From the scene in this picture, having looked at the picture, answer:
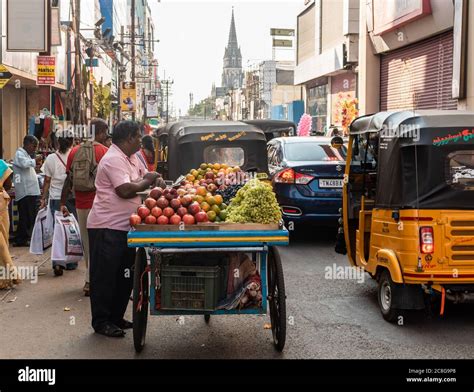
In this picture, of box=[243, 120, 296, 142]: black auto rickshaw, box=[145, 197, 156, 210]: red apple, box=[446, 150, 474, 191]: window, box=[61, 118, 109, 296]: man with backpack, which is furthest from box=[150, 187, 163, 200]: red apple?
box=[243, 120, 296, 142]: black auto rickshaw

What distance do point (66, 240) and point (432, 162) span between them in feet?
16.1

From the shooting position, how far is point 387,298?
738 centimetres

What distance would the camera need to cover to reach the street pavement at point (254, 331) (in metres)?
6.27

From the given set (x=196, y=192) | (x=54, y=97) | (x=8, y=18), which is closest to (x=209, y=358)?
(x=196, y=192)

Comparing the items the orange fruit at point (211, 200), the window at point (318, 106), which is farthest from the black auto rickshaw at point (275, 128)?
Result: the orange fruit at point (211, 200)

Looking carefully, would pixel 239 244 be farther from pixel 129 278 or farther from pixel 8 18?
pixel 8 18

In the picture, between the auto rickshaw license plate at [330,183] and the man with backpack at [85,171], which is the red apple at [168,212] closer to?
the man with backpack at [85,171]

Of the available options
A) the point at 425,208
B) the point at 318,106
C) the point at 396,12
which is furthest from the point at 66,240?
the point at 318,106

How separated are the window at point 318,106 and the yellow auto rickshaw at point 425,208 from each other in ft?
101

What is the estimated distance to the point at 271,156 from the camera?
14258 mm

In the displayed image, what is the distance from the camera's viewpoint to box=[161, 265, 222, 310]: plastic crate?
230 inches

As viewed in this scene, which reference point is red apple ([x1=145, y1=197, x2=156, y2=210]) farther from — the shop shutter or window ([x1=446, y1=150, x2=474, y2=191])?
the shop shutter

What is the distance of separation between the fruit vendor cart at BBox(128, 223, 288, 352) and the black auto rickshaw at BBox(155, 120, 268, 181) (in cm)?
553

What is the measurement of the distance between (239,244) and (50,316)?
2.85m
